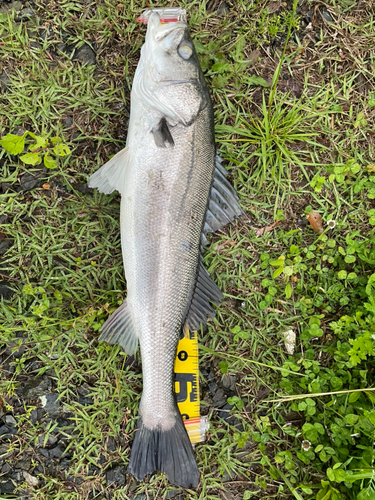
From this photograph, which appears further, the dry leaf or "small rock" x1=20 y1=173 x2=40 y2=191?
the dry leaf

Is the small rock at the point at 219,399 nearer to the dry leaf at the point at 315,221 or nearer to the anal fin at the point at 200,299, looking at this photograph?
the anal fin at the point at 200,299

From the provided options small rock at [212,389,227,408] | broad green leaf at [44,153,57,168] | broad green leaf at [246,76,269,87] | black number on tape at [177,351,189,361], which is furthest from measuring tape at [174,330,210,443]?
broad green leaf at [246,76,269,87]

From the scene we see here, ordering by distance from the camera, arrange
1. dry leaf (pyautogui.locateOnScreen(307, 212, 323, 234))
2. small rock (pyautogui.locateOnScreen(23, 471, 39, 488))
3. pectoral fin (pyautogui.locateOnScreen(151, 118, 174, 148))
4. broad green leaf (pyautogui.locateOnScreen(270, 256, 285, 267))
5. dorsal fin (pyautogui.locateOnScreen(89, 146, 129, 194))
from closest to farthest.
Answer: pectoral fin (pyautogui.locateOnScreen(151, 118, 174, 148)), dorsal fin (pyautogui.locateOnScreen(89, 146, 129, 194)), small rock (pyautogui.locateOnScreen(23, 471, 39, 488)), broad green leaf (pyautogui.locateOnScreen(270, 256, 285, 267)), dry leaf (pyautogui.locateOnScreen(307, 212, 323, 234))

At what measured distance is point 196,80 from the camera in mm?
2145

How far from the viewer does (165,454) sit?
2.30 metres

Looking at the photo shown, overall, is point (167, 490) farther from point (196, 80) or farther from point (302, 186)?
point (196, 80)

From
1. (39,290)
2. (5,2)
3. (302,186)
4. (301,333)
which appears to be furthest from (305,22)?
(39,290)

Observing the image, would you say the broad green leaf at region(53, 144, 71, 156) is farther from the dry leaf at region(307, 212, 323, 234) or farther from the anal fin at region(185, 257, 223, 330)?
the dry leaf at region(307, 212, 323, 234)

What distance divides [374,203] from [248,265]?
129 cm

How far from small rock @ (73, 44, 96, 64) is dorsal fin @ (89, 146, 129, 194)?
94 cm

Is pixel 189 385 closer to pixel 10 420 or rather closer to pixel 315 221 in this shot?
pixel 10 420

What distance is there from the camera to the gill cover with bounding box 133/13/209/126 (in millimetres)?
2078

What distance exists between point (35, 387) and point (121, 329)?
876 mm

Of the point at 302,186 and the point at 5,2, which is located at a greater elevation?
the point at 5,2
